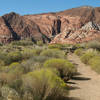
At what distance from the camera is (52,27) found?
91.8 metres

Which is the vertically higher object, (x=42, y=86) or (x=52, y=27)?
(x=52, y=27)

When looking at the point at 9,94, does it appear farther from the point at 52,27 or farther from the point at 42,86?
the point at 52,27

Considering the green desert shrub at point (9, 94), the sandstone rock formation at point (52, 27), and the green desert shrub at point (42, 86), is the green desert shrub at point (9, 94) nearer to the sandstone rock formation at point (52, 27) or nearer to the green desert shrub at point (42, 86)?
the green desert shrub at point (42, 86)

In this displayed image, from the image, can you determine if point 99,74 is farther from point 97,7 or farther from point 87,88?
point 97,7

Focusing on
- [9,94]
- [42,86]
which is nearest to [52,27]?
[42,86]

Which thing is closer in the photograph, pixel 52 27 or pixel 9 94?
pixel 9 94

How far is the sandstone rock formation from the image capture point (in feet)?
222

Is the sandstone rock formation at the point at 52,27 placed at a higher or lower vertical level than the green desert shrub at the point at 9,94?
higher

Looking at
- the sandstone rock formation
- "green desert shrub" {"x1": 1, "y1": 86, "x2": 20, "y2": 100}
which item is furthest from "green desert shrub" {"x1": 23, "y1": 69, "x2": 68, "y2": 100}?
the sandstone rock formation

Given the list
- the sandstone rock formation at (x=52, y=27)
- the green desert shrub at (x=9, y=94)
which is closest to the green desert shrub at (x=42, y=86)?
the green desert shrub at (x=9, y=94)

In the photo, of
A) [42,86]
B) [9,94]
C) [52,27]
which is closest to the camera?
[9,94]

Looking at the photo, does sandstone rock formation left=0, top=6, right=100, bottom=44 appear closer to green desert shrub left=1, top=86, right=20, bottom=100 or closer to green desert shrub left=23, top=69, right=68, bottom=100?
green desert shrub left=23, top=69, right=68, bottom=100

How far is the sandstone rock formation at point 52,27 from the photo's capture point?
67.6m

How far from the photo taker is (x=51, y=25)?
9219 cm
